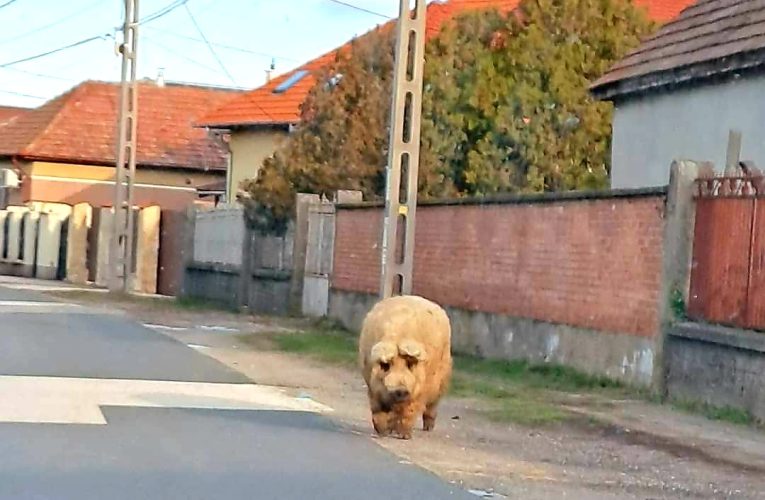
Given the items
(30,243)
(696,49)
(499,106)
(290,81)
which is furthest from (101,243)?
(696,49)

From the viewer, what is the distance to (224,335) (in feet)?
77.3

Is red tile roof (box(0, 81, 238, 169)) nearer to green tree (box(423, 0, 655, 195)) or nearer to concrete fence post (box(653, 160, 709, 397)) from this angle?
green tree (box(423, 0, 655, 195))

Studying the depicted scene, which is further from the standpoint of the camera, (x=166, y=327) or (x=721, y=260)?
(x=166, y=327)

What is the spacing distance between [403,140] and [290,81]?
25003 millimetres

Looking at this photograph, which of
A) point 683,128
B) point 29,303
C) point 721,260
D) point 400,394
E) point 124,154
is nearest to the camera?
point 400,394

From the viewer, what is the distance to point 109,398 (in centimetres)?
1385

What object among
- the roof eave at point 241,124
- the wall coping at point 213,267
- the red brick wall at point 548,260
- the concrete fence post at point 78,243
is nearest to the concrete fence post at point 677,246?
the red brick wall at point 548,260

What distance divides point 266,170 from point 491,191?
600 centimetres

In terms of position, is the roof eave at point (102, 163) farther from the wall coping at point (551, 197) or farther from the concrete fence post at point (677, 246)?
the concrete fence post at point (677, 246)

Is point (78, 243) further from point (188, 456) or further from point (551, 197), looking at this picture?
point (188, 456)

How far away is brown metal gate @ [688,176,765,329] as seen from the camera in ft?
47.0

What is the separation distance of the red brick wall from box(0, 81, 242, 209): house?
3118 cm

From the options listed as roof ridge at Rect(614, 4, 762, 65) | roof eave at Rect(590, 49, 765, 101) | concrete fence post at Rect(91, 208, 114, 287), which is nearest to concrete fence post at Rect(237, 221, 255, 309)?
roof eave at Rect(590, 49, 765, 101)

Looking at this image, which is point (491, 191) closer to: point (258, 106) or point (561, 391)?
point (561, 391)
